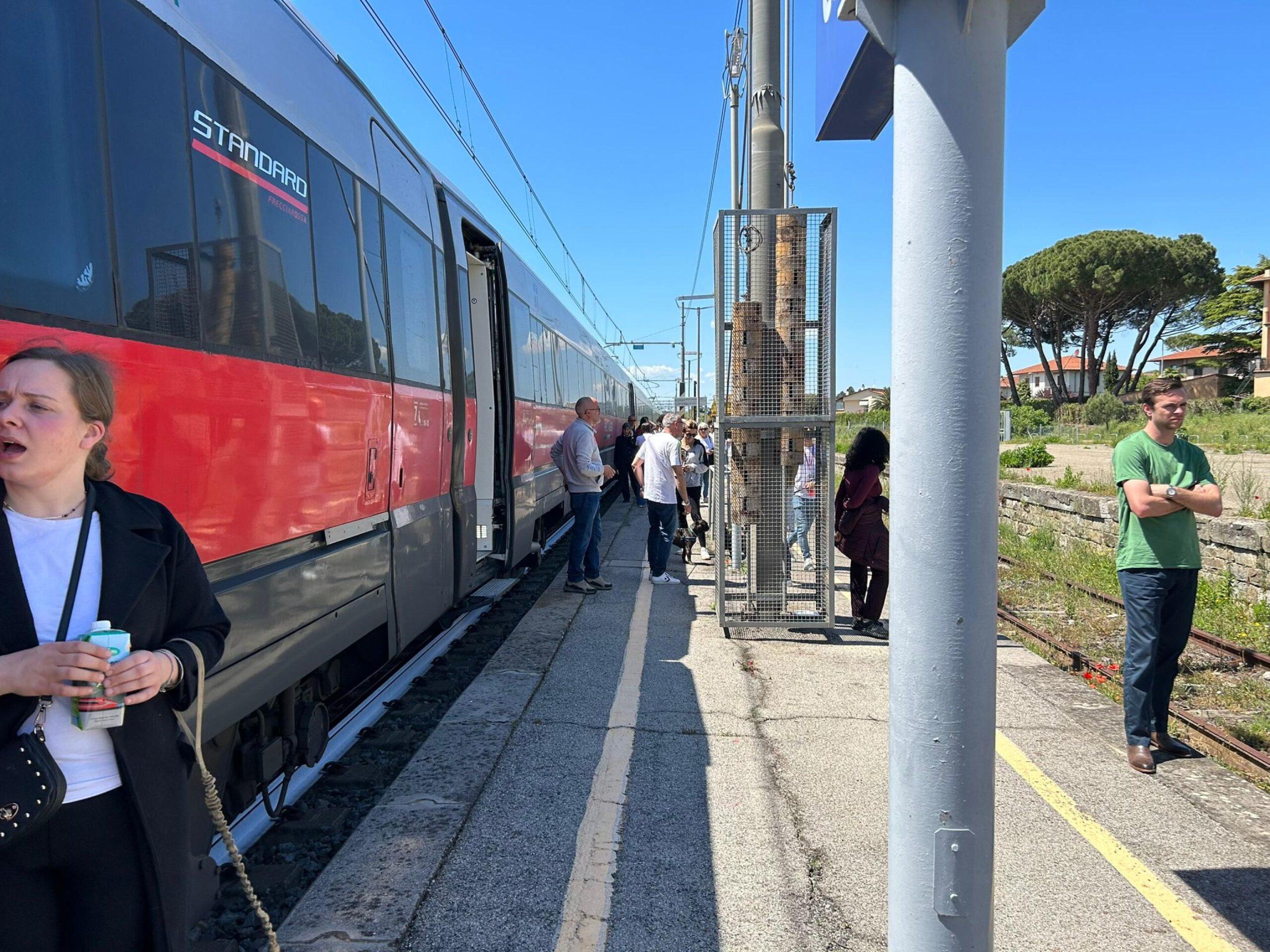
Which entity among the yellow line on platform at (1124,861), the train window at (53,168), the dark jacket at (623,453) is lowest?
the yellow line on platform at (1124,861)

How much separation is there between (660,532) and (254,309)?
6606 millimetres

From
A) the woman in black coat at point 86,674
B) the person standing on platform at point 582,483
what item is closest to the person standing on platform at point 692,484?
the person standing on platform at point 582,483

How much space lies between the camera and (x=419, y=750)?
4645mm

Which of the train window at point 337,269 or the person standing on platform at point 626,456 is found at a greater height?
the train window at point 337,269

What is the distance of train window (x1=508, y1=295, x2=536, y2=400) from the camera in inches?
347

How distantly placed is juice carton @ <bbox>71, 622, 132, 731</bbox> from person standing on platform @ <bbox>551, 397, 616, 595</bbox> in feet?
23.2

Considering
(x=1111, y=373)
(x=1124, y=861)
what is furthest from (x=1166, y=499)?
(x=1111, y=373)

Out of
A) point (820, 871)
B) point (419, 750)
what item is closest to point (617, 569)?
point (419, 750)

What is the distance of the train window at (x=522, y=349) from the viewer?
8805 mm

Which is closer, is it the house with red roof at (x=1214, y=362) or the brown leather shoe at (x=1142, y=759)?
the brown leather shoe at (x=1142, y=759)

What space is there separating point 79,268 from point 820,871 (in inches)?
131

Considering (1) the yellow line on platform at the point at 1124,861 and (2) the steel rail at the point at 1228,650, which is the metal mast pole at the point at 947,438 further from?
(2) the steel rail at the point at 1228,650

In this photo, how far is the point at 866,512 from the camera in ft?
23.1

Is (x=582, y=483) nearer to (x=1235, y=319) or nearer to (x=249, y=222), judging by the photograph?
(x=249, y=222)
